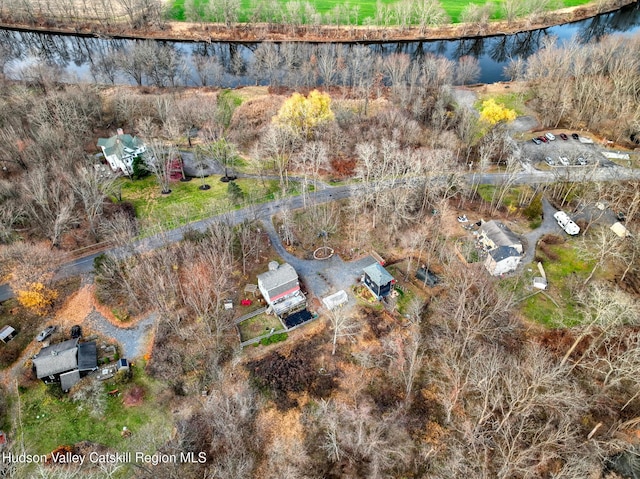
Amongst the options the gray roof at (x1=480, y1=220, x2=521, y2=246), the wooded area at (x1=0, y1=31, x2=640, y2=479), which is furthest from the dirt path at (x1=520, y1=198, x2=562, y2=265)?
the gray roof at (x1=480, y1=220, x2=521, y2=246)

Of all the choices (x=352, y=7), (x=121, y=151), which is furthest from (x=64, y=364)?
(x=352, y=7)

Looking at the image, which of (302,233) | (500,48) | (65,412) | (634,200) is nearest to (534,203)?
(634,200)

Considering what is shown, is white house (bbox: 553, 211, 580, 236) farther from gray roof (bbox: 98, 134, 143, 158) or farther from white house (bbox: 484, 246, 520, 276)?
gray roof (bbox: 98, 134, 143, 158)

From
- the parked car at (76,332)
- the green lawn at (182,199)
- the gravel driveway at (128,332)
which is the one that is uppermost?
the green lawn at (182,199)

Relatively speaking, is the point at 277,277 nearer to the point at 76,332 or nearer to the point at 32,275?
the point at 76,332

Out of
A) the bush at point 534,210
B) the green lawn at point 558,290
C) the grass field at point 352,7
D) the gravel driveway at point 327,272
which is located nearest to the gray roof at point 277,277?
the gravel driveway at point 327,272

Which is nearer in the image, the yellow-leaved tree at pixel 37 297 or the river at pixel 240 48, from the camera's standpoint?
the yellow-leaved tree at pixel 37 297

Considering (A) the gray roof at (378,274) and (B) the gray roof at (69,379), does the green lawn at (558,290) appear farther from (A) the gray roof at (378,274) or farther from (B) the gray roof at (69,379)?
(B) the gray roof at (69,379)
